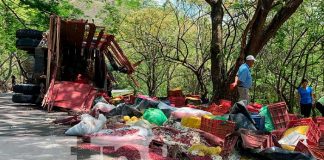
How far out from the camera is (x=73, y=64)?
637 inches

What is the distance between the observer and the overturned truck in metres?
13.4

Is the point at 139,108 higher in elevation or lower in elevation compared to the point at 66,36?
lower

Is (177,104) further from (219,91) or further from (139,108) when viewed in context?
(139,108)

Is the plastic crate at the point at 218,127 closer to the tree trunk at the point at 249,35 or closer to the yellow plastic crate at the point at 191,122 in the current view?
the yellow plastic crate at the point at 191,122

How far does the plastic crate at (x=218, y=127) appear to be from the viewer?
800 centimetres

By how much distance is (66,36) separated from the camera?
1500 centimetres

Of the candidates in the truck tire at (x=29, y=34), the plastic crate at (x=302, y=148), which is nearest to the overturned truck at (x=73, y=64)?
the truck tire at (x=29, y=34)

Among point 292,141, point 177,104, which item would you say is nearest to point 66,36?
point 177,104

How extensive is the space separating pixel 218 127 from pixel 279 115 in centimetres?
180

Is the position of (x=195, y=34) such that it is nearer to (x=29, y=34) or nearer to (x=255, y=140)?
(x=29, y=34)

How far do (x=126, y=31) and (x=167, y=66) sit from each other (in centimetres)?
580

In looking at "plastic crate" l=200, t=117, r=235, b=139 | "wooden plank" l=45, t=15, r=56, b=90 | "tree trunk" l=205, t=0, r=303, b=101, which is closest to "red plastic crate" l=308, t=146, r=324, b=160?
"plastic crate" l=200, t=117, r=235, b=139

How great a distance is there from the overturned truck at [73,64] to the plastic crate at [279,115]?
5.82 metres

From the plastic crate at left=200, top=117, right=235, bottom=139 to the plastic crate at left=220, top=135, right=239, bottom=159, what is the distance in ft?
2.14
